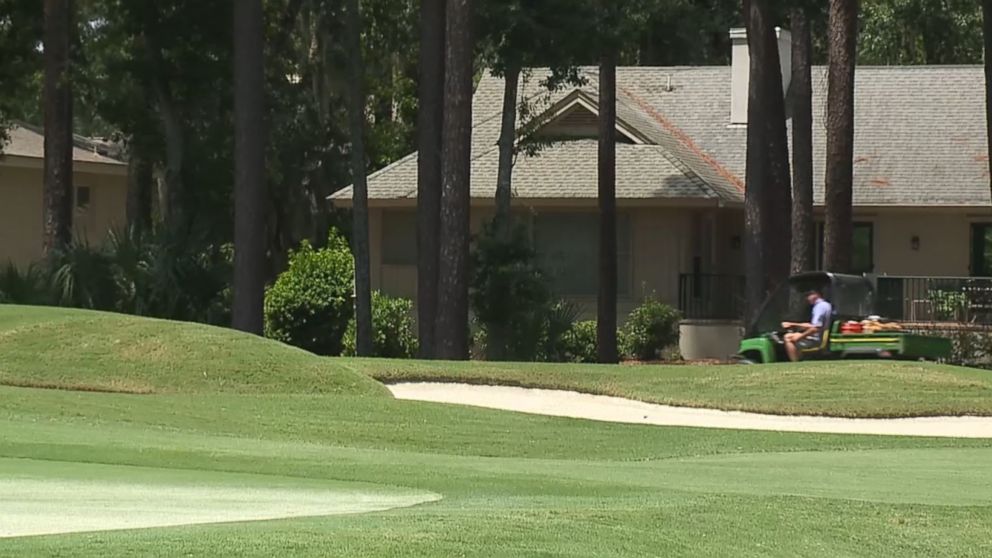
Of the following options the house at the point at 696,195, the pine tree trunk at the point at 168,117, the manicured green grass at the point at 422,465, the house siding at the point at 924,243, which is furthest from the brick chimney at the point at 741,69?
the manicured green grass at the point at 422,465

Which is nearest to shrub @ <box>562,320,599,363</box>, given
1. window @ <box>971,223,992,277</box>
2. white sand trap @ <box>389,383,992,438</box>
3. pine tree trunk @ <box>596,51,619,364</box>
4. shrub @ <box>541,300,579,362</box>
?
pine tree trunk @ <box>596,51,619,364</box>

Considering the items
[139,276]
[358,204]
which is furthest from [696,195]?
[139,276]

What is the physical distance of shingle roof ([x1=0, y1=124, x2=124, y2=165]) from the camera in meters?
42.9

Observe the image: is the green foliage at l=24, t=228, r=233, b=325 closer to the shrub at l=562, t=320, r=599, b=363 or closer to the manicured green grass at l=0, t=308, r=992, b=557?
the shrub at l=562, t=320, r=599, b=363

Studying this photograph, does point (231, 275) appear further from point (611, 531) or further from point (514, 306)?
point (611, 531)

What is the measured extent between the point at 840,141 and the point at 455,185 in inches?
279

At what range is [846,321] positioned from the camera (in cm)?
2266

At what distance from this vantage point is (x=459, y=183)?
27.6 meters

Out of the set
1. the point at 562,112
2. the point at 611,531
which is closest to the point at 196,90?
the point at 562,112

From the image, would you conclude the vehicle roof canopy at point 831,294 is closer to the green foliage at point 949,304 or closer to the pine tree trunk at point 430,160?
the pine tree trunk at point 430,160

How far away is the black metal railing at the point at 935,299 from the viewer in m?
33.7

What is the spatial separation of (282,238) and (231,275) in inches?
526

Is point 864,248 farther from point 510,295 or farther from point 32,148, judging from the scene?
point 32,148

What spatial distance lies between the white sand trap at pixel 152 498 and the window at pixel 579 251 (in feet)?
83.2
